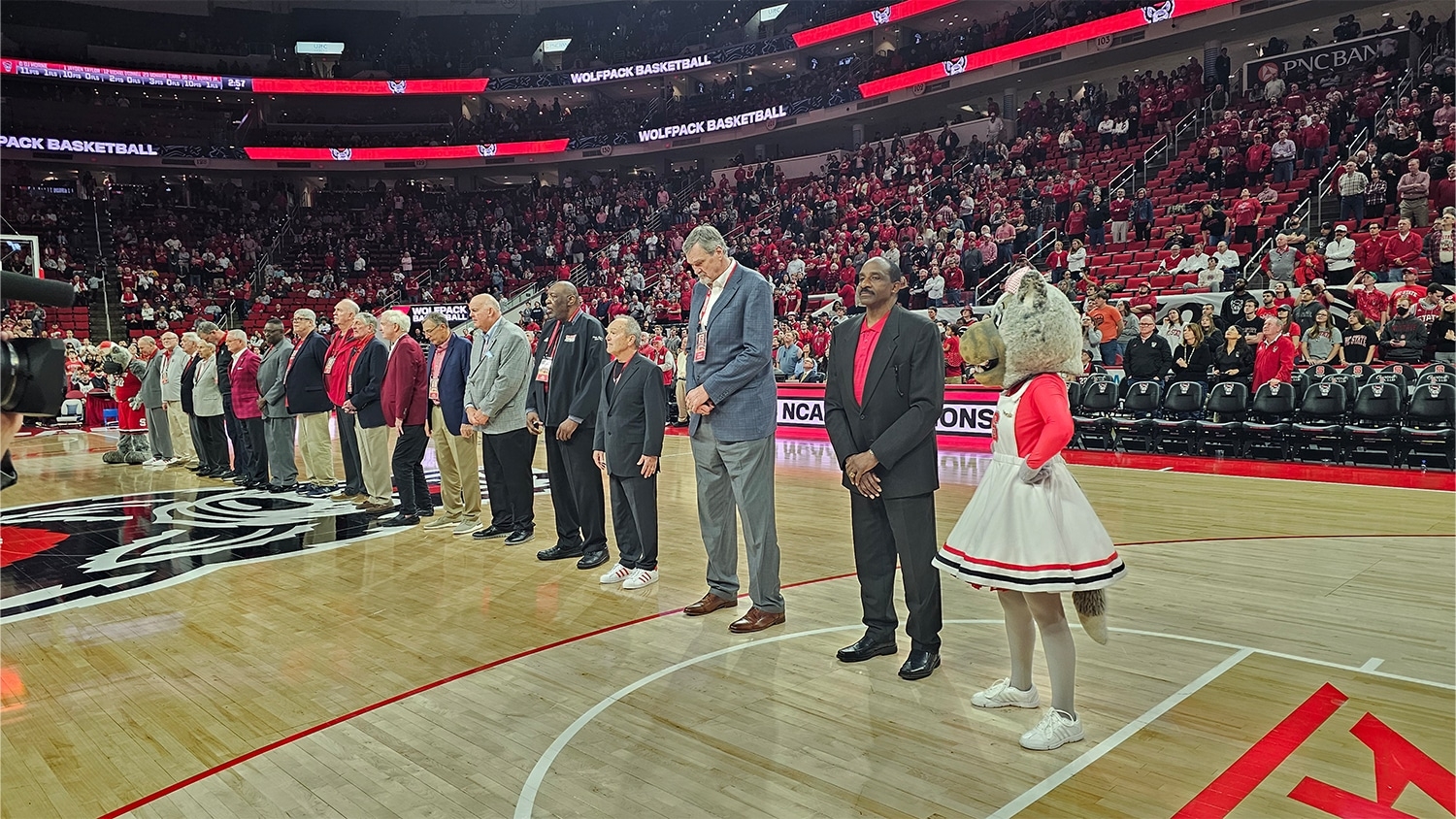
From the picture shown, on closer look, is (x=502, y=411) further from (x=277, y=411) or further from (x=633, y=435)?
(x=277, y=411)

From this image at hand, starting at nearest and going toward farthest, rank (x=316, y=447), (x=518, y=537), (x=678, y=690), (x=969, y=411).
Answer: (x=678, y=690) < (x=518, y=537) < (x=316, y=447) < (x=969, y=411)

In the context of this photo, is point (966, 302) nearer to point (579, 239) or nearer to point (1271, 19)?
point (1271, 19)

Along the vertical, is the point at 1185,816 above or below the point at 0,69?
below

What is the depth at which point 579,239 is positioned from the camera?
2870cm

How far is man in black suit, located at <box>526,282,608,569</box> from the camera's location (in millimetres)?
5852

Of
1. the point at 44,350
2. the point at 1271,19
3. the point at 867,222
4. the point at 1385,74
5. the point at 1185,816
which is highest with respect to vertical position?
the point at 1271,19

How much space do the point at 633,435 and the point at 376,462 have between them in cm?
381

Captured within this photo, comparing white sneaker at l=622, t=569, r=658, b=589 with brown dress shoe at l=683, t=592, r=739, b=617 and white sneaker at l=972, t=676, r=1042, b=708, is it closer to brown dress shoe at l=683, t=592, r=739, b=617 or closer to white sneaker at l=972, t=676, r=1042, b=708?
brown dress shoe at l=683, t=592, r=739, b=617

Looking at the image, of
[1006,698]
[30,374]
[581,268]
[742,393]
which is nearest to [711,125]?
[581,268]

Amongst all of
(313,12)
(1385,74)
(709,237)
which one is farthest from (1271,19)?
(313,12)

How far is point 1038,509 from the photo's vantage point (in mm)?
2994

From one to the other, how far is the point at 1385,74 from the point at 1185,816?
59.1 feet

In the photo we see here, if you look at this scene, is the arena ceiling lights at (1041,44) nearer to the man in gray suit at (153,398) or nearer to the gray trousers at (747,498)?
the gray trousers at (747,498)

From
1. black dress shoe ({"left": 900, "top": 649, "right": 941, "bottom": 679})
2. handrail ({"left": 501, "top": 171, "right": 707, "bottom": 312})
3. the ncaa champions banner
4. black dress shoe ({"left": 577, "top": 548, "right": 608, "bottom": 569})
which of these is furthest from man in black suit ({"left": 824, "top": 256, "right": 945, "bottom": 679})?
handrail ({"left": 501, "top": 171, "right": 707, "bottom": 312})
